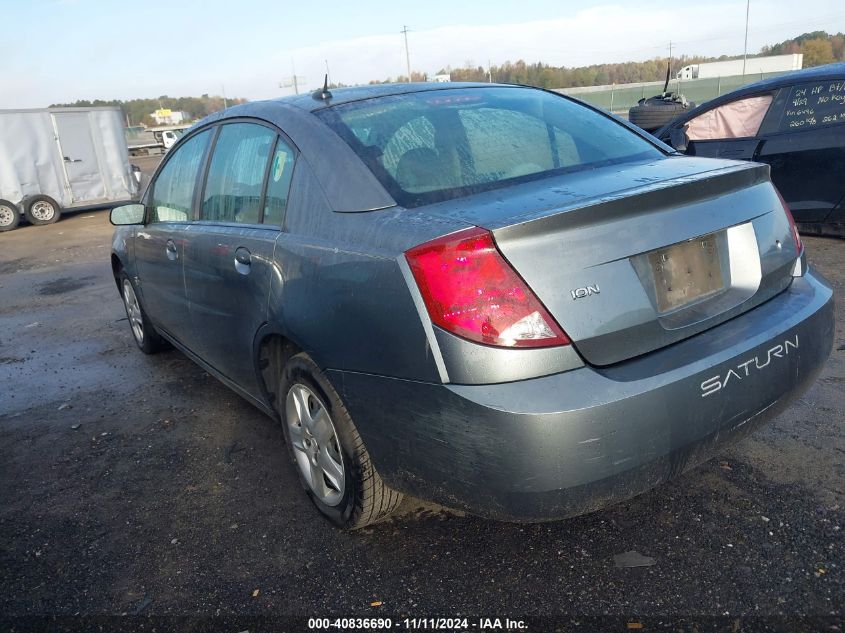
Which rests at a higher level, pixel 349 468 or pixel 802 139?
pixel 802 139

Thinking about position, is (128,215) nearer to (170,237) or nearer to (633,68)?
(170,237)

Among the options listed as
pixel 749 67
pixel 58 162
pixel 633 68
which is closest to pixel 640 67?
pixel 633 68

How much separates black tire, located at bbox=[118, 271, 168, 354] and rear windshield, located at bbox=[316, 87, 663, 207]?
2748 millimetres

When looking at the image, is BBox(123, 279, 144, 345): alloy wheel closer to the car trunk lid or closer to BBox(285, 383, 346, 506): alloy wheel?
BBox(285, 383, 346, 506): alloy wheel

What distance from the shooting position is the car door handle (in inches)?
113

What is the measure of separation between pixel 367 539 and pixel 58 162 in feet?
51.4

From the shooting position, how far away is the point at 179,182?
12.9ft

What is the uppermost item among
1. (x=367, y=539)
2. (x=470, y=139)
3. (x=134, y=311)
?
(x=470, y=139)

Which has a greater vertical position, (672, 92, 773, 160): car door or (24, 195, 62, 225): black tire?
(672, 92, 773, 160): car door

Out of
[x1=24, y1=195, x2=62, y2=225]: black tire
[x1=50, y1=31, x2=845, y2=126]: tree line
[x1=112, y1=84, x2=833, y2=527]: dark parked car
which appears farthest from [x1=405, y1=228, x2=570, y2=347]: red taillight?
[x1=50, y1=31, x2=845, y2=126]: tree line

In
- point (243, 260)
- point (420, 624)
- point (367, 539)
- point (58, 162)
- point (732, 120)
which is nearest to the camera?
point (420, 624)

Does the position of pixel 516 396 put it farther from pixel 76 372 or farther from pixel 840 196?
pixel 840 196

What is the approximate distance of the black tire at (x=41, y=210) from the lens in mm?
14992

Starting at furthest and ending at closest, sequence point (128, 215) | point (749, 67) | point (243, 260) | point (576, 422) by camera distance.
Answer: point (749, 67), point (128, 215), point (243, 260), point (576, 422)
